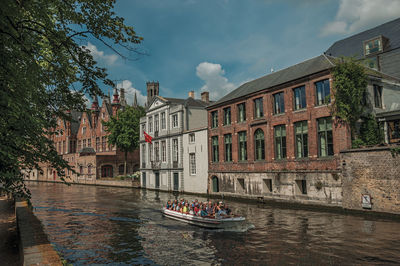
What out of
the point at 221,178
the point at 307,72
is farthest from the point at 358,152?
the point at 221,178

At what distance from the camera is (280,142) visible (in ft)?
92.1

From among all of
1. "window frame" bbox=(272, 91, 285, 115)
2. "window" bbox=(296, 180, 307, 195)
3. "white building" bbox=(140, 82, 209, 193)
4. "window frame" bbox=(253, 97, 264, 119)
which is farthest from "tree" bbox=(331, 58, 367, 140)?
"white building" bbox=(140, 82, 209, 193)

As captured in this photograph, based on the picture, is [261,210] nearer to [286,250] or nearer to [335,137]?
[335,137]

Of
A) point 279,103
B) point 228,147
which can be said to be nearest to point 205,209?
point 279,103

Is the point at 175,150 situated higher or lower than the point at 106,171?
higher

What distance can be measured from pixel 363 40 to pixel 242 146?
25975 millimetres

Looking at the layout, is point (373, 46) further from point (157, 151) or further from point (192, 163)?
point (157, 151)

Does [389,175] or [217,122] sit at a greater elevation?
[217,122]

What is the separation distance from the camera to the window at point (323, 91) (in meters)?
24.3

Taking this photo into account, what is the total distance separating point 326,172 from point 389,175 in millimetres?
4587

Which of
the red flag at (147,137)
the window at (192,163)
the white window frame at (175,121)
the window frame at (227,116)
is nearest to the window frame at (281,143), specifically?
the window frame at (227,116)

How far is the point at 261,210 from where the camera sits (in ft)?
80.9

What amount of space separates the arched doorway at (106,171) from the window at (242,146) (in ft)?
125

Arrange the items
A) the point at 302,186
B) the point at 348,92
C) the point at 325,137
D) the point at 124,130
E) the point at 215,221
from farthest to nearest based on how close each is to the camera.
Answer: the point at 124,130 → the point at 302,186 → the point at 325,137 → the point at 348,92 → the point at 215,221
